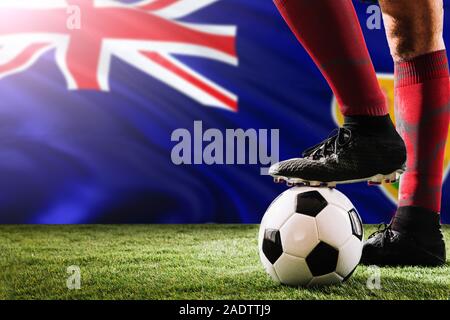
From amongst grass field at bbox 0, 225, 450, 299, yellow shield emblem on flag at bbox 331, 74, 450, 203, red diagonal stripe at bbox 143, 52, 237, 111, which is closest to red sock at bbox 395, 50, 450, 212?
grass field at bbox 0, 225, 450, 299

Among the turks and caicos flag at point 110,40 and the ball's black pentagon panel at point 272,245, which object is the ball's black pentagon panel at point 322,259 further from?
the turks and caicos flag at point 110,40

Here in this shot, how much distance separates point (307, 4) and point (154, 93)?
2.03 m

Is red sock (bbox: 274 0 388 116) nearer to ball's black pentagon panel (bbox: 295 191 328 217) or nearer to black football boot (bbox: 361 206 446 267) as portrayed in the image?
ball's black pentagon panel (bbox: 295 191 328 217)

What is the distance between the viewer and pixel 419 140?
1.74 meters

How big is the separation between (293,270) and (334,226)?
0.52ft

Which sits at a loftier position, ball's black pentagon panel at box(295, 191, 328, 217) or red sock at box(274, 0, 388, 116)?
red sock at box(274, 0, 388, 116)

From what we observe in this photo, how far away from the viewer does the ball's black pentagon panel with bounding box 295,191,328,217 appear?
150 centimetres

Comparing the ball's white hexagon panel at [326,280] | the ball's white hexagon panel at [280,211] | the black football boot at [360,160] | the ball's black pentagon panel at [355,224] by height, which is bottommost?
the ball's white hexagon panel at [326,280]

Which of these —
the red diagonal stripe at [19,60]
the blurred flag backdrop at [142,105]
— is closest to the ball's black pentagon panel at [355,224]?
the blurred flag backdrop at [142,105]

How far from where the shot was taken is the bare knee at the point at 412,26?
1606 mm

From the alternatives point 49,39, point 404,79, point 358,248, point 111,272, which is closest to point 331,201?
point 358,248

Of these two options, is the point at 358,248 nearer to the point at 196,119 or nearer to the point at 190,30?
the point at 196,119

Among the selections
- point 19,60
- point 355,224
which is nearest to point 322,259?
point 355,224

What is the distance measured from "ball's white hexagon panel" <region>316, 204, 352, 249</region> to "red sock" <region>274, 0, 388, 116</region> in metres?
0.27
